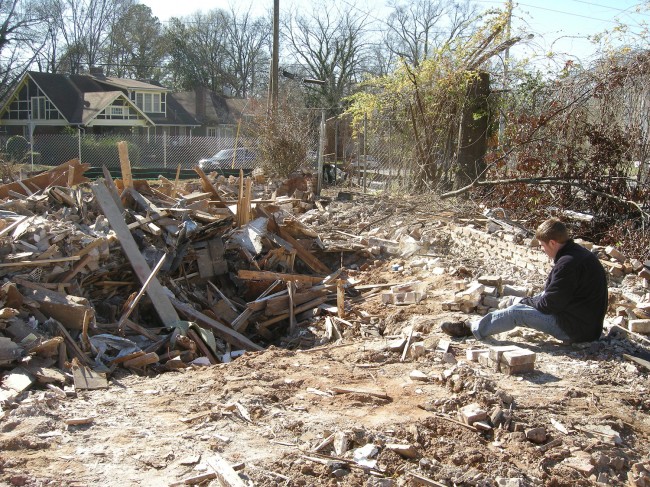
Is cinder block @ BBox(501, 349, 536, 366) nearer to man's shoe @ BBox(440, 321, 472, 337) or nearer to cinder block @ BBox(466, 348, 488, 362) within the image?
cinder block @ BBox(466, 348, 488, 362)

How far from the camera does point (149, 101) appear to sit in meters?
44.8

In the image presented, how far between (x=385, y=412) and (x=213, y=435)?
1276mm

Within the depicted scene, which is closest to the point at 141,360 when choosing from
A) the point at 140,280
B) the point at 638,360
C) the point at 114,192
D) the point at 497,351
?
the point at 140,280

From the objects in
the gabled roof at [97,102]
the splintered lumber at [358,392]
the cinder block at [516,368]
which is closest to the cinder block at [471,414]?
the splintered lumber at [358,392]

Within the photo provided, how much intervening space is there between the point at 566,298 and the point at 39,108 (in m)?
40.9

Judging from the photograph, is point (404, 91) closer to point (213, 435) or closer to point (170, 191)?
point (170, 191)

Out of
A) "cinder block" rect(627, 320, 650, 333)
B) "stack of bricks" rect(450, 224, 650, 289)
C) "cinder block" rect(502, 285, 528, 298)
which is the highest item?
"stack of bricks" rect(450, 224, 650, 289)

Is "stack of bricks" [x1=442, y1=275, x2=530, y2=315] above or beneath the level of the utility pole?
beneath

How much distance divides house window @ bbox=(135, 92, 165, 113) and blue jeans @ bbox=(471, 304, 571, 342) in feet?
137

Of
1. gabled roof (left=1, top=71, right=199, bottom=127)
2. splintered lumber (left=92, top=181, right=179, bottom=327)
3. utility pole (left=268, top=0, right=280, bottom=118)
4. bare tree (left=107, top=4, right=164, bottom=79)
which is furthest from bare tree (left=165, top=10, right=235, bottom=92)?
splintered lumber (left=92, top=181, right=179, bottom=327)

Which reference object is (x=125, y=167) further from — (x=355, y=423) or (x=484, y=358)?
(x=355, y=423)

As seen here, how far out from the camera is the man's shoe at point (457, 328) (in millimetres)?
6316

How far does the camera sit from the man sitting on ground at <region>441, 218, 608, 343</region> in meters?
5.56

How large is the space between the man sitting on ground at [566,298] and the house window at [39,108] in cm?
4015
